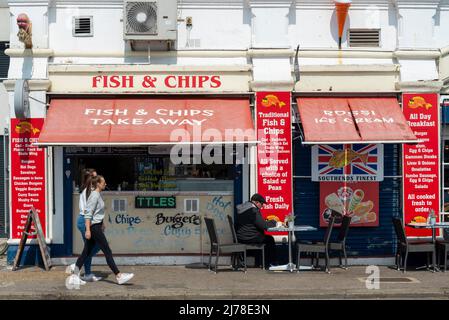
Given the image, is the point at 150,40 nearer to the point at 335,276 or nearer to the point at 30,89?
the point at 30,89

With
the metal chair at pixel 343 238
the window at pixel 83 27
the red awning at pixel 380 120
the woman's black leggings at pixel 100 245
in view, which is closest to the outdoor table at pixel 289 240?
the metal chair at pixel 343 238

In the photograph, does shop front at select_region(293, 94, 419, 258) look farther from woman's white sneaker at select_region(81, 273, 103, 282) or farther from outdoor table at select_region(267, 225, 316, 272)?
woman's white sneaker at select_region(81, 273, 103, 282)

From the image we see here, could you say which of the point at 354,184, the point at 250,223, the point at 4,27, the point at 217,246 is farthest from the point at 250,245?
the point at 4,27

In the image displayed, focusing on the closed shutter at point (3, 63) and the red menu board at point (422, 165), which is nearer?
the red menu board at point (422, 165)

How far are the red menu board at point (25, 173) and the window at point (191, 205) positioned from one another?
2.67 m

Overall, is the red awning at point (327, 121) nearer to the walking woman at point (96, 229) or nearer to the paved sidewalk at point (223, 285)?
the paved sidewalk at point (223, 285)

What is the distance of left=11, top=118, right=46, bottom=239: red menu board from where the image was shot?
13484 millimetres

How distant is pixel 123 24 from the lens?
1366 centimetres

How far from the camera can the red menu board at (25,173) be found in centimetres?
1348

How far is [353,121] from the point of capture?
13.4m

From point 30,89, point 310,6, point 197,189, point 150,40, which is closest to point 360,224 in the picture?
point 197,189

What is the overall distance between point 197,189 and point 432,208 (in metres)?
4.48

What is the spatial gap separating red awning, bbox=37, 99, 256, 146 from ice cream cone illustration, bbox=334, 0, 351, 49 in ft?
7.69

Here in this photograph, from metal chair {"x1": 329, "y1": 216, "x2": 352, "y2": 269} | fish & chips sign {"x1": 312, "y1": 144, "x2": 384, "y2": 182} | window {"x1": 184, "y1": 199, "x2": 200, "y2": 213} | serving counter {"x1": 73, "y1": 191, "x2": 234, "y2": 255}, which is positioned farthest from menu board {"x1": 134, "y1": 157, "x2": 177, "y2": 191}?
metal chair {"x1": 329, "y1": 216, "x2": 352, "y2": 269}
